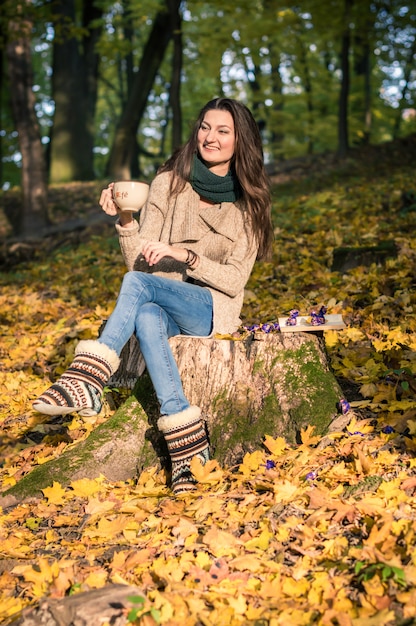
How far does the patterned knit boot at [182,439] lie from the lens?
3.14 metres

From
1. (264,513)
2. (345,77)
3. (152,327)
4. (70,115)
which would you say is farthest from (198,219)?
(70,115)

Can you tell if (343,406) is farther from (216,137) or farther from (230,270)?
(216,137)

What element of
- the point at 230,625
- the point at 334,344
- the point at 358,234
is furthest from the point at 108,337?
the point at 358,234

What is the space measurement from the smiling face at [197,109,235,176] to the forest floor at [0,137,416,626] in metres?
1.54

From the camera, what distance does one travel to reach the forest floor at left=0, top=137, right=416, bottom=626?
2168 millimetres

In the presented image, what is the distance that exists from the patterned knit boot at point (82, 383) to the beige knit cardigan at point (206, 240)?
777mm

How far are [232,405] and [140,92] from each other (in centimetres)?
1280

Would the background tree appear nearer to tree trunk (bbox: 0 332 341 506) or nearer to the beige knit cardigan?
the beige knit cardigan

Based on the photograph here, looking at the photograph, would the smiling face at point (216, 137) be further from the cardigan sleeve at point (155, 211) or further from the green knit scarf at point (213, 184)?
the cardigan sleeve at point (155, 211)

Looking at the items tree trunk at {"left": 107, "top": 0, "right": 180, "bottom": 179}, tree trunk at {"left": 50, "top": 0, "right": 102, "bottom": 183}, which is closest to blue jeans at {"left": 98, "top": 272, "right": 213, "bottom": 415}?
tree trunk at {"left": 107, "top": 0, "right": 180, "bottom": 179}

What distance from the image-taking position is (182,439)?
3148mm

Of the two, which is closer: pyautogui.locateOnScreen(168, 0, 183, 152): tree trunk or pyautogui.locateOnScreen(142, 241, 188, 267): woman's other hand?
pyautogui.locateOnScreen(142, 241, 188, 267): woman's other hand

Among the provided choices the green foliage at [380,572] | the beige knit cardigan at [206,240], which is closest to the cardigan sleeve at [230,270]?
the beige knit cardigan at [206,240]

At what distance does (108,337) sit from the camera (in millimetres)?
3158
